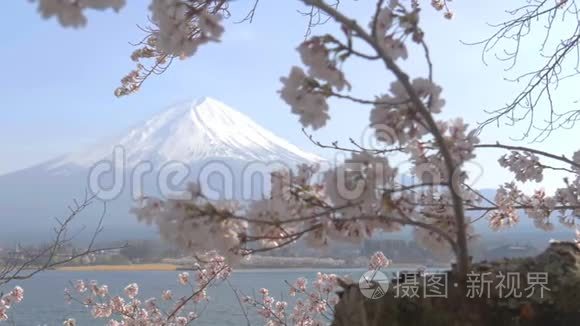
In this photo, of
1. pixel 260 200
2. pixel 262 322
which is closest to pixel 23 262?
pixel 260 200

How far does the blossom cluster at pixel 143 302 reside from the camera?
595 cm

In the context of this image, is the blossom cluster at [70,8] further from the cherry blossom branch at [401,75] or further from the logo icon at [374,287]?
the logo icon at [374,287]

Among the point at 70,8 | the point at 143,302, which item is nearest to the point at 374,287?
the point at 70,8

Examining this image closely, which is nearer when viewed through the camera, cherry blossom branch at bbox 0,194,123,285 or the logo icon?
the logo icon

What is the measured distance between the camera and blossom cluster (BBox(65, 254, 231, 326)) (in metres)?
5.95

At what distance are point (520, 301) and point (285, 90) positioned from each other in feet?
2.59

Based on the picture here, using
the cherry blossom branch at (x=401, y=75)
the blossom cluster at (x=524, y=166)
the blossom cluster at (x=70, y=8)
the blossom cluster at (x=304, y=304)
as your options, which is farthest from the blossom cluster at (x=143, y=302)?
the blossom cluster at (x=70, y=8)

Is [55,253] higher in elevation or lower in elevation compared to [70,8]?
lower

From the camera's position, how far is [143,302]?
671 cm

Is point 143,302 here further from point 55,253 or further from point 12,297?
point 55,253

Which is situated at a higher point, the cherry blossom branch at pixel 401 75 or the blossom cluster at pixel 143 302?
the cherry blossom branch at pixel 401 75

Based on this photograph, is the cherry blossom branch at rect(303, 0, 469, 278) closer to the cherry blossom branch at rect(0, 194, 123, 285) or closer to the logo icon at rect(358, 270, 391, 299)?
the logo icon at rect(358, 270, 391, 299)

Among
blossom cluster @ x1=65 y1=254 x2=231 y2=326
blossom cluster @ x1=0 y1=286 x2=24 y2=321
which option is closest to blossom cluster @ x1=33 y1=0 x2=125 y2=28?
blossom cluster @ x1=65 y1=254 x2=231 y2=326

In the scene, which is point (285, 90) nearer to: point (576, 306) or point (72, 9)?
point (72, 9)
